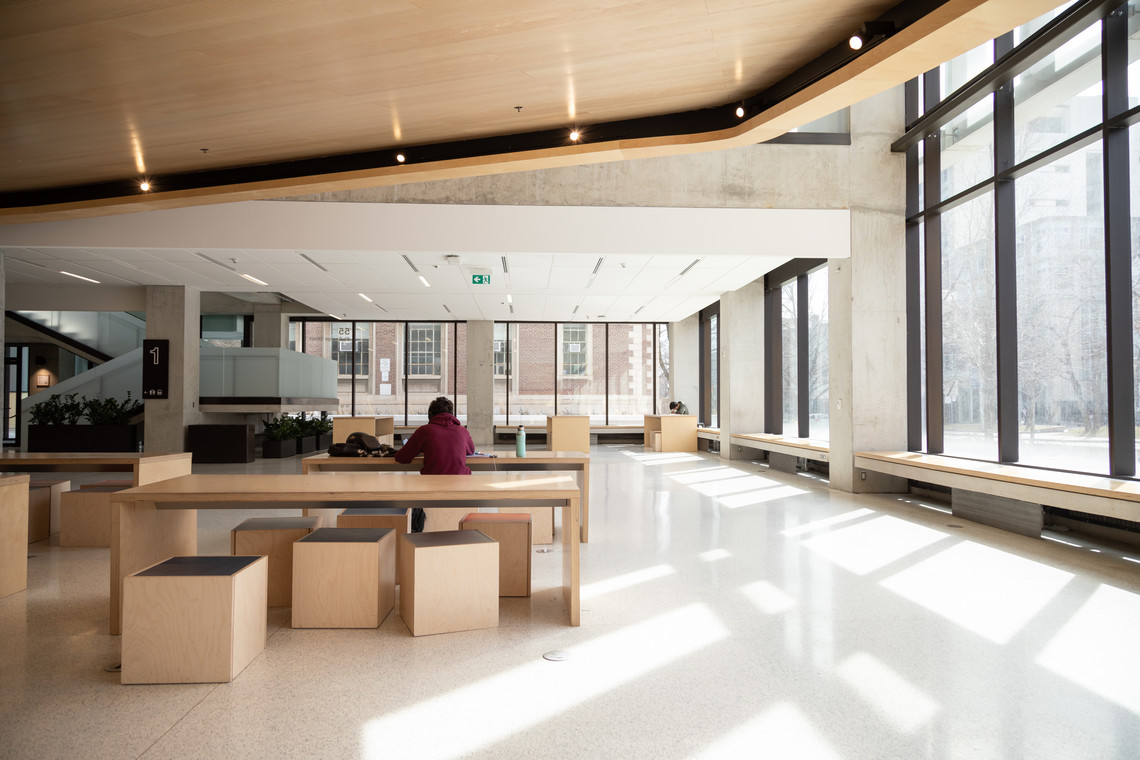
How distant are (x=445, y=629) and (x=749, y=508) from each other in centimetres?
503

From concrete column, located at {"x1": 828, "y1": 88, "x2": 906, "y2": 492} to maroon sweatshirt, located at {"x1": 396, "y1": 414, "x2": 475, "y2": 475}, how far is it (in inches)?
237

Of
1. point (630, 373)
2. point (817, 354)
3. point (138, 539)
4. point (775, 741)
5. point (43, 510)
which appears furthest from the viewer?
point (630, 373)

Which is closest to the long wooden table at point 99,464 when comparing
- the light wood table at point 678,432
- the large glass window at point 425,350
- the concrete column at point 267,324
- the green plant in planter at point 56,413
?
the green plant in planter at point 56,413

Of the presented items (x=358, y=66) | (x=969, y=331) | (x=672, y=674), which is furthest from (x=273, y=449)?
(x=672, y=674)

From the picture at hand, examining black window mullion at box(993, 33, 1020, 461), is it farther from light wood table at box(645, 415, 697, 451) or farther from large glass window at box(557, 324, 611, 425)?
large glass window at box(557, 324, 611, 425)

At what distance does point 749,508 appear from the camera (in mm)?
7871

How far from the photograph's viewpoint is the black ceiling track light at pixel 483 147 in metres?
3.80

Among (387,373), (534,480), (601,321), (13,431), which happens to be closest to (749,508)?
(534,480)

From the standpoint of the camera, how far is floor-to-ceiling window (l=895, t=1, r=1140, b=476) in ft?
19.1

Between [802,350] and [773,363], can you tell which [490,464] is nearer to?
[802,350]

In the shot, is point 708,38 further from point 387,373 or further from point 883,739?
point 387,373

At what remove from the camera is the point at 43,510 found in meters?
6.32

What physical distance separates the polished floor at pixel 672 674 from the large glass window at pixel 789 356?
7.68 meters

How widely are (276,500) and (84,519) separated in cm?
340
